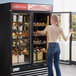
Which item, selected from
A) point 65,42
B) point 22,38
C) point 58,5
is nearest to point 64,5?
point 58,5

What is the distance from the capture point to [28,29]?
239 inches

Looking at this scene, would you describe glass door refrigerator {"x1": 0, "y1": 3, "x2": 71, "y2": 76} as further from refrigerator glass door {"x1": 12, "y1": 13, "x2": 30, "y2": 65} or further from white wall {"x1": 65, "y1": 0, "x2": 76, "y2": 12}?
white wall {"x1": 65, "y1": 0, "x2": 76, "y2": 12}

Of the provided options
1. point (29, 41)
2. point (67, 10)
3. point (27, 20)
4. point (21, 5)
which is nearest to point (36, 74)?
point (29, 41)

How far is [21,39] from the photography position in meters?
6.15

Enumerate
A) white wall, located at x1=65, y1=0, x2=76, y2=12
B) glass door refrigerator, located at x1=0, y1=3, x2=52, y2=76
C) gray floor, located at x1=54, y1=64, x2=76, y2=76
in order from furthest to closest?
white wall, located at x1=65, y1=0, x2=76, y2=12
gray floor, located at x1=54, y1=64, x2=76, y2=76
glass door refrigerator, located at x1=0, y1=3, x2=52, y2=76

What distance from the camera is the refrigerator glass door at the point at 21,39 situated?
6.02 meters

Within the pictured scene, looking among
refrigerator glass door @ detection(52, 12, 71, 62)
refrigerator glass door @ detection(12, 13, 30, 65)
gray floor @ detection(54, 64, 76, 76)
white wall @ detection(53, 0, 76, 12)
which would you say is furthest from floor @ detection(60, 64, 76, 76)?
white wall @ detection(53, 0, 76, 12)

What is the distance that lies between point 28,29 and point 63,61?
343 cm

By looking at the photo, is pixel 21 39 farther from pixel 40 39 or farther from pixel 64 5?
pixel 64 5

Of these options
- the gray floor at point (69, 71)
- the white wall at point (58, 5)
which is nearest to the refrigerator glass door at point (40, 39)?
the gray floor at point (69, 71)

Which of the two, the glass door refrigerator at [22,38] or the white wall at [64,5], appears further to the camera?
the white wall at [64,5]

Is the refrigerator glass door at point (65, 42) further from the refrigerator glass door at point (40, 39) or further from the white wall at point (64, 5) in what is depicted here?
the refrigerator glass door at point (40, 39)

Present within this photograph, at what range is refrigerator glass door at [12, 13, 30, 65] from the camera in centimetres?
602

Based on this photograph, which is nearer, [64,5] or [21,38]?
[21,38]
